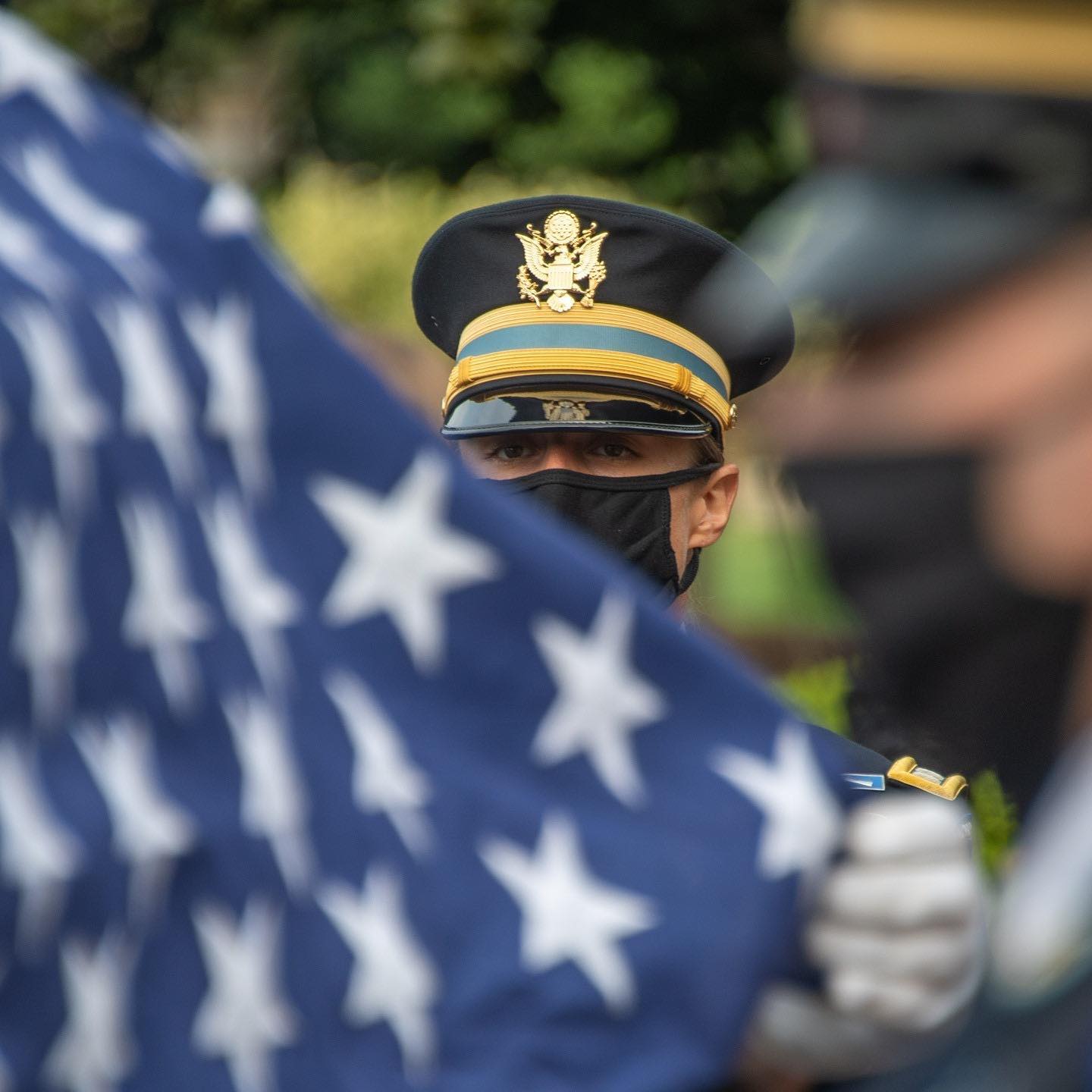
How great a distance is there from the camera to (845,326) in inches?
54.7

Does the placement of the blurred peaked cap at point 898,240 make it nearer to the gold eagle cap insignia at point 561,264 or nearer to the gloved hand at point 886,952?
the gloved hand at point 886,952

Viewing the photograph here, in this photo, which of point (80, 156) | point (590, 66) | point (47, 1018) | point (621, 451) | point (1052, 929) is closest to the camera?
point (1052, 929)

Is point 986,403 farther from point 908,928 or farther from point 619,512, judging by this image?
point 619,512

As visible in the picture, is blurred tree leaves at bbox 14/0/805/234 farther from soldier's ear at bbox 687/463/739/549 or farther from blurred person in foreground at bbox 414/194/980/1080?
soldier's ear at bbox 687/463/739/549

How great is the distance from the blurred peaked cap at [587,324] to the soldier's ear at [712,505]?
0.10m

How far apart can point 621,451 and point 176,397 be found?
4.80 feet

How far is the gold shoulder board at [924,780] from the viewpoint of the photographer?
2781mm

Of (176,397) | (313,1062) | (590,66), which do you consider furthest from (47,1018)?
(590,66)

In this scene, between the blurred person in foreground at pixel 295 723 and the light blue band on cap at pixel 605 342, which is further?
the light blue band on cap at pixel 605 342

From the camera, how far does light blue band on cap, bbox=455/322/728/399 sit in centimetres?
317

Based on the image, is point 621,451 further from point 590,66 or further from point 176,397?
point 590,66

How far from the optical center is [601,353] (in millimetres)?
3154

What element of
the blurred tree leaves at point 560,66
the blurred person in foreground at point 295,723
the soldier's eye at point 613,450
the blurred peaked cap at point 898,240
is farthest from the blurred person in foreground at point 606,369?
the blurred tree leaves at point 560,66

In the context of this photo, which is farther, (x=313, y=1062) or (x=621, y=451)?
(x=621, y=451)
